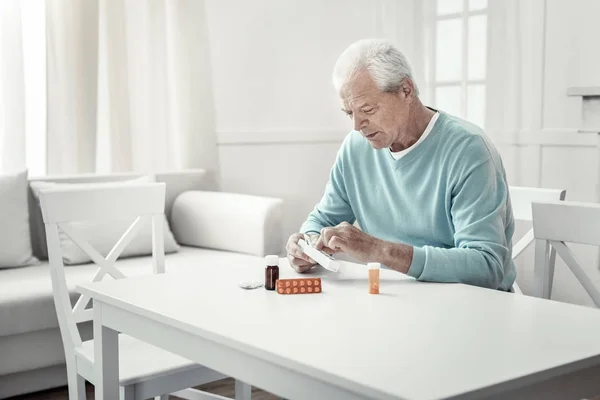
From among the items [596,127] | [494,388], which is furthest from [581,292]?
[494,388]

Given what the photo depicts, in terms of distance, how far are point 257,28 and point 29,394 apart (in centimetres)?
237

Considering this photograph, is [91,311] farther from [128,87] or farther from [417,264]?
[128,87]

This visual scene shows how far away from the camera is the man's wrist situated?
5.60 feet

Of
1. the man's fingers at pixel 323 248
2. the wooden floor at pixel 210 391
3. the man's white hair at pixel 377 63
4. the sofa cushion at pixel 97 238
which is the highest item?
the man's white hair at pixel 377 63

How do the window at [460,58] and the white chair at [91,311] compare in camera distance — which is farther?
the window at [460,58]

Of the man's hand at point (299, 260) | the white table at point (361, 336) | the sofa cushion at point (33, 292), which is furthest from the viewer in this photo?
the sofa cushion at point (33, 292)

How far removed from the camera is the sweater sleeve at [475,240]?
170 cm

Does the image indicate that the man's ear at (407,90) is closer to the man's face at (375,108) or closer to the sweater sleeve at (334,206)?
the man's face at (375,108)

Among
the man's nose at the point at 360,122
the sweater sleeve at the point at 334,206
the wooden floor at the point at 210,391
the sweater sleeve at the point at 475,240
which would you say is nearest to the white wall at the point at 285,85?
the wooden floor at the point at 210,391

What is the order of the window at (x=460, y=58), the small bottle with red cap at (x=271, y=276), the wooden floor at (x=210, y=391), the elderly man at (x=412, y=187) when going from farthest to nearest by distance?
the window at (x=460, y=58), the wooden floor at (x=210, y=391), the elderly man at (x=412, y=187), the small bottle with red cap at (x=271, y=276)

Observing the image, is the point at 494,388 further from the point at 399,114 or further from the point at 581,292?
the point at 581,292

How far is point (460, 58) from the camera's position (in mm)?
4355

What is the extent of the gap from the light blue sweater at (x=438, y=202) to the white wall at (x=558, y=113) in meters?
1.99

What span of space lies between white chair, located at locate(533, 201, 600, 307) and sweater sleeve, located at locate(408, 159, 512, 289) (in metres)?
0.10
